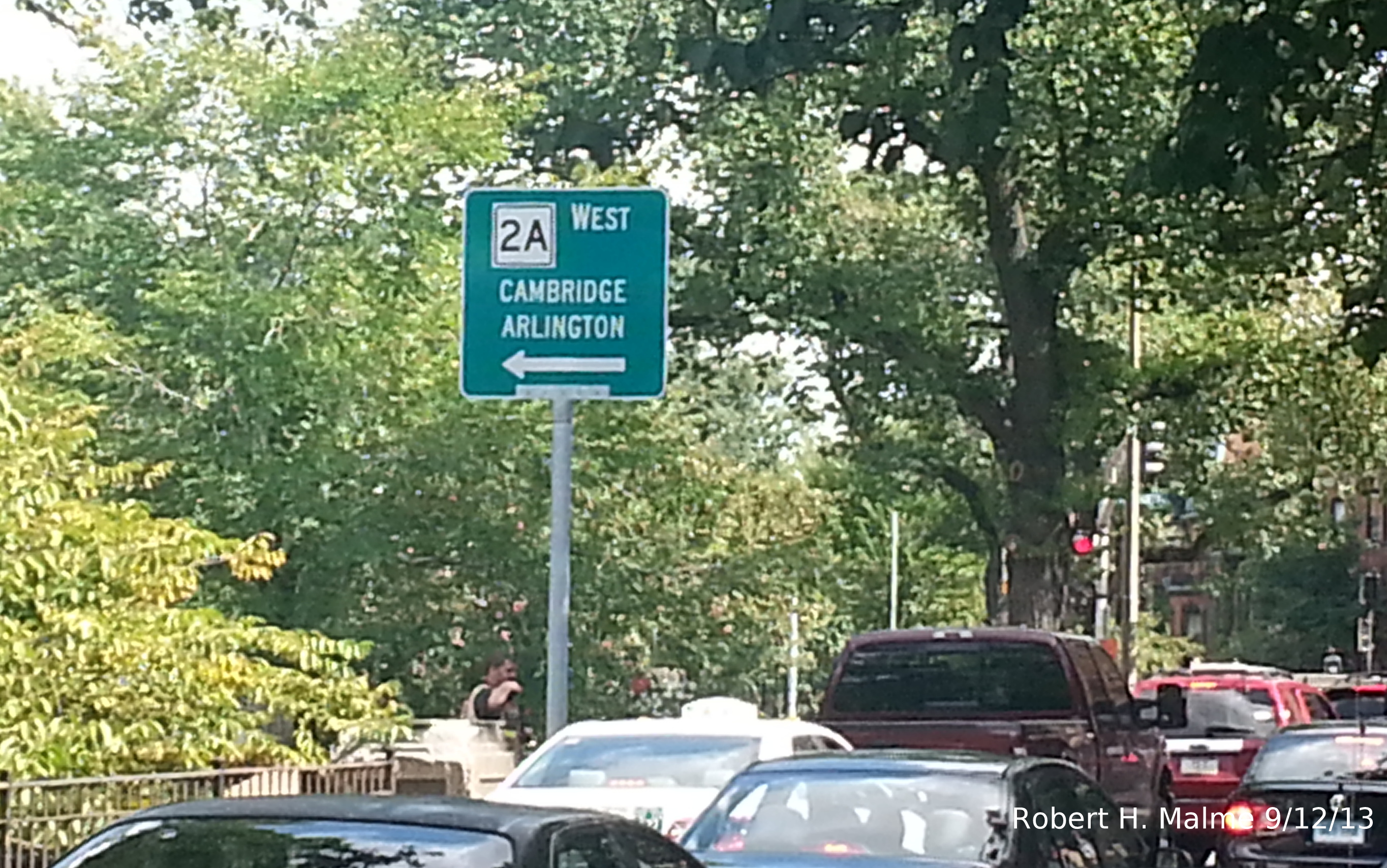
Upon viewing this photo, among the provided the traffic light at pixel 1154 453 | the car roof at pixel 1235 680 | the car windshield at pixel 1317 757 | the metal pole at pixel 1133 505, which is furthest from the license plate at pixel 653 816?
the traffic light at pixel 1154 453

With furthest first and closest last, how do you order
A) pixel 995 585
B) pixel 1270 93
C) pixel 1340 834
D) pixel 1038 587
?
pixel 995 585 < pixel 1038 587 < pixel 1340 834 < pixel 1270 93

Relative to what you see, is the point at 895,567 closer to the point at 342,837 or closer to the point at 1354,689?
the point at 1354,689

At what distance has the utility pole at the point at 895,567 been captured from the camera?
4700 centimetres

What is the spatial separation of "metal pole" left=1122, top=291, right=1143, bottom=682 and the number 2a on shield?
1845 centimetres

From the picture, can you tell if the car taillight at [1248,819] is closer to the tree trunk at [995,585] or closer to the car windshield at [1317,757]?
the car windshield at [1317,757]

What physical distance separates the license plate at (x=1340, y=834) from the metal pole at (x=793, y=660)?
2203 centimetres

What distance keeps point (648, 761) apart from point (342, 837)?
677 cm

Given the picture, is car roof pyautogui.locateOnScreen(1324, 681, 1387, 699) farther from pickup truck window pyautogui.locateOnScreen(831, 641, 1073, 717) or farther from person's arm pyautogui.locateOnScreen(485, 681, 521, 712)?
pickup truck window pyautogui.locateOnScreen(831, 641, 1073, 717)


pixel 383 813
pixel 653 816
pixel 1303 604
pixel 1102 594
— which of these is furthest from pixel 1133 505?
pixel 383 813

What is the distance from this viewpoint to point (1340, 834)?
43.8ft

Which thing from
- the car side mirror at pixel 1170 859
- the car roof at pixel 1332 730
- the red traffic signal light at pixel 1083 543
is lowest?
the car side mirror at pixel 1170 859

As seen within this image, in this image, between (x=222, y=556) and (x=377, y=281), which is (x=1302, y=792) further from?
(x=377, y=281)

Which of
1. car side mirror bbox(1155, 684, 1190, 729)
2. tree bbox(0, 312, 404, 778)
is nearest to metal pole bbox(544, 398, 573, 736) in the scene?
tree bbox(0, 312, 404, 778)

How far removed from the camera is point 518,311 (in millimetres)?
12602
